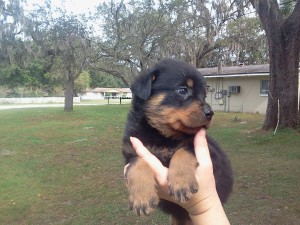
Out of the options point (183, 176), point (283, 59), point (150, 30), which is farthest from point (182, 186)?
point (150, 30)

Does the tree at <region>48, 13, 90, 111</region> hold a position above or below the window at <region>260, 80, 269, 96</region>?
above

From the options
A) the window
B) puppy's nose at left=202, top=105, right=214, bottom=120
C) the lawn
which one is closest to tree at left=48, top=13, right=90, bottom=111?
the lawn

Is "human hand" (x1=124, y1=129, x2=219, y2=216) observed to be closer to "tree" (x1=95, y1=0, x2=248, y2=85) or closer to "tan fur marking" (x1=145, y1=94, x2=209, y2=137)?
"tan fur marking" (x1=145, y1=94, x2=209, y2=137)

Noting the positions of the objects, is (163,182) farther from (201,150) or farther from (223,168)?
(223,168)

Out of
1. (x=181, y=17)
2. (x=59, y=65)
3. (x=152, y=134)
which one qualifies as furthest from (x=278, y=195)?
(x=59, y=65)

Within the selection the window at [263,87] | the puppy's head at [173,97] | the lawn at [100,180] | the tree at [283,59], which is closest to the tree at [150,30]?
the window at [263,87]
